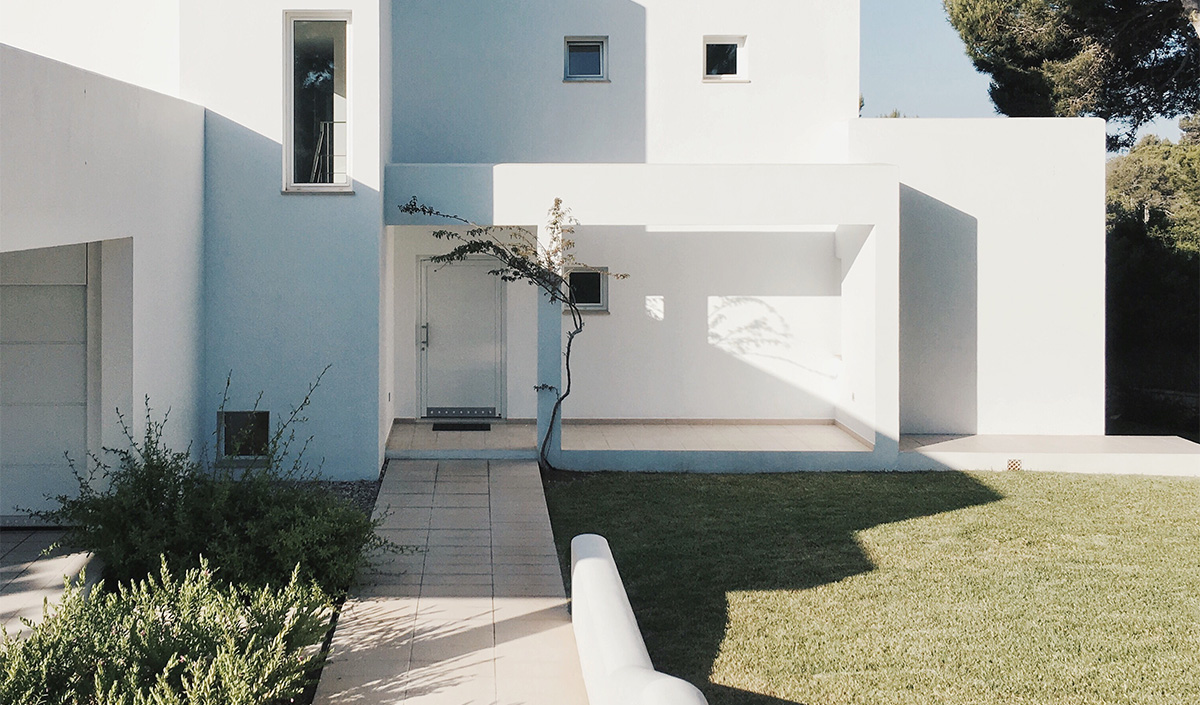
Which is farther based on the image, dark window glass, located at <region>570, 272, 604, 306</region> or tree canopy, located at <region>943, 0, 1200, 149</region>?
tree canopy, located at <region>943, 0, 1200, 149</region>

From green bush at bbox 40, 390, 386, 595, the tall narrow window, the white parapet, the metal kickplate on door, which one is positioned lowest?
the white parapet

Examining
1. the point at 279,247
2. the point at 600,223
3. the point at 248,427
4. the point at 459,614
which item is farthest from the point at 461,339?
the point at 459,614

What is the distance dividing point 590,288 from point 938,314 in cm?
456

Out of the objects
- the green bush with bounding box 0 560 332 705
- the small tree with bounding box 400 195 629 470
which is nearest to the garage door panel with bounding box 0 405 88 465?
the green bush with bounding box 0 560 332 705

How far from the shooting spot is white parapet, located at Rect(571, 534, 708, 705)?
4246 millimetres

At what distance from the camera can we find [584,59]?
14.2 meters

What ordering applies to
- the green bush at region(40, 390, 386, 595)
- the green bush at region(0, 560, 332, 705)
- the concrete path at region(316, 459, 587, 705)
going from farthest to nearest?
the green bush at region(40, 390, 386, 595)
the concrete path at region(316, 459, 587, 705)
the green bush at region(0, 560, 332, 705)

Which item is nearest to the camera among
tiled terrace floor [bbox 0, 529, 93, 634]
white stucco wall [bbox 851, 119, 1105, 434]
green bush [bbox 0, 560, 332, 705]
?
green bush [bbox 0, 560, 332, 705]

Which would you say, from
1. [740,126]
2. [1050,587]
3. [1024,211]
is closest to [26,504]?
[1050,587]

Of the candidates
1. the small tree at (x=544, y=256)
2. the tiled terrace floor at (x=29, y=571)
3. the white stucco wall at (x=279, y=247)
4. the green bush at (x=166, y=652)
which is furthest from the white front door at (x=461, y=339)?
the green bush at (x=166, y=652)

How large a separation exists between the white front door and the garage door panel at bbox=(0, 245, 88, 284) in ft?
19.3

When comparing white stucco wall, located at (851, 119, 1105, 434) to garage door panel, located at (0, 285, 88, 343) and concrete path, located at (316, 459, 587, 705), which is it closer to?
concrete path, located at (316, 459, 587, 705)

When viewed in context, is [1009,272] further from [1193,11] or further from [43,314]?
[43,314]

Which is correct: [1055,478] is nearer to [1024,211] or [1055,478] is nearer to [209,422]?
[1024,211]
